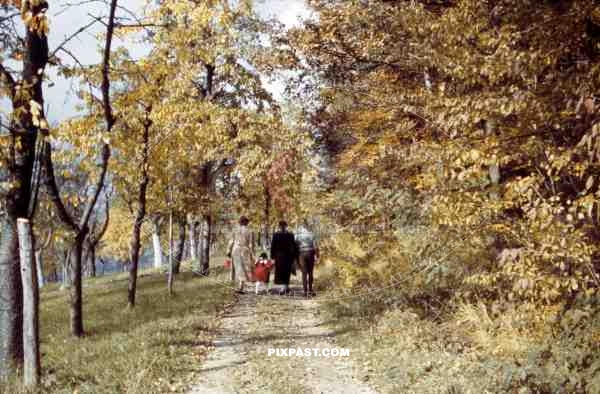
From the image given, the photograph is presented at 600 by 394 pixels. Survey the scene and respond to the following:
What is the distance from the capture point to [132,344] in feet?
A: 33.4

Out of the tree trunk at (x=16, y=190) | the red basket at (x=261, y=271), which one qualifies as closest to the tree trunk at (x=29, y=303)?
the tree trunk at (x=16, y=190)

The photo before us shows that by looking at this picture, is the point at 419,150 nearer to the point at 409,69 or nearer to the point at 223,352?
the point at 409,69

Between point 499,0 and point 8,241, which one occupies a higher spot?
point 499,0

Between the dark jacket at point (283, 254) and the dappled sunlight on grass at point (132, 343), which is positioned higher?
the dark jacket at point (283, 254)

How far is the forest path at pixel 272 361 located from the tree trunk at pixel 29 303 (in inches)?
97.2

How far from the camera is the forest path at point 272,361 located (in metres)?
8.13

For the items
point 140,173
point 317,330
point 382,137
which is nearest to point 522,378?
point 317,330

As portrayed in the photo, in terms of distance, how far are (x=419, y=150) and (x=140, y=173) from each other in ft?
29.2

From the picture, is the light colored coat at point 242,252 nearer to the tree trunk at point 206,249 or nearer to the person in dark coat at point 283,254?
the person in dark coat at point 283,254

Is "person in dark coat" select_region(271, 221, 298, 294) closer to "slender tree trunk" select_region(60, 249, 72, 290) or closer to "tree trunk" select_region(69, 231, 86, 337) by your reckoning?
"tree trunk" select_region(69, 231, 86, 337)

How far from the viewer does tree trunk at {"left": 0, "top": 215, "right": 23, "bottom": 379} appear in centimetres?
934

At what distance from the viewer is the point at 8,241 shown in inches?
370

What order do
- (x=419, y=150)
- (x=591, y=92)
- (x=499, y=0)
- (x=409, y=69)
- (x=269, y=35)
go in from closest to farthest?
(x=591, y=92), (x=499, y=0), (x=419, y=150), (x=409, y=69), (x=269, y=35)

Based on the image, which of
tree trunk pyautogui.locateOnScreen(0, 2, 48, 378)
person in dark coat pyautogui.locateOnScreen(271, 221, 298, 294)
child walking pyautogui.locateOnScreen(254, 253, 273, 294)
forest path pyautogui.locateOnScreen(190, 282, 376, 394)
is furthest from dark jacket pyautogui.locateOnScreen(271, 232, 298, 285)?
tree trunk pyautogui.locateOnScreen(0, 2, 48, 378)
